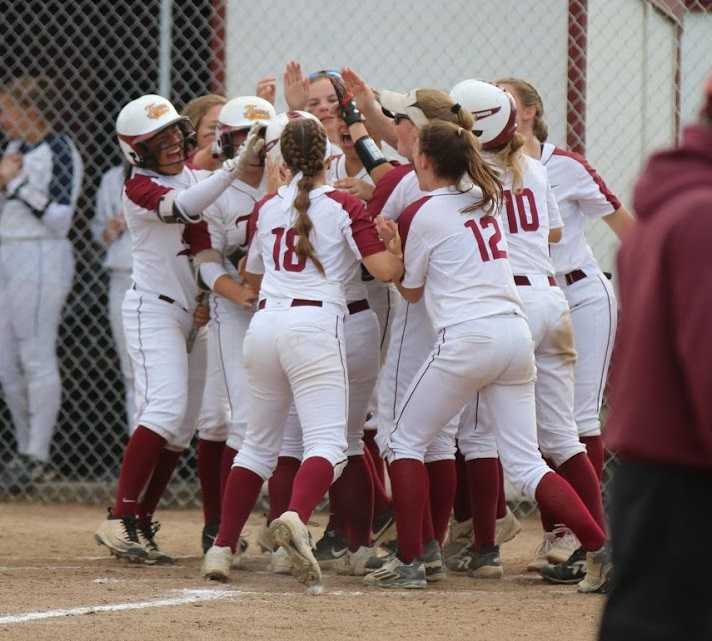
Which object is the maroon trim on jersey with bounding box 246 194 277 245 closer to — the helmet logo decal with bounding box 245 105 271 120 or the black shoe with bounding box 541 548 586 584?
the helmet logo decal with bounding box 245 105 271 120

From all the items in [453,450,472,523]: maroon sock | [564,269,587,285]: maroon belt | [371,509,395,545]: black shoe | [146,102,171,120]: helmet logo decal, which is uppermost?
[146,102,171,120]: helmet logo decal

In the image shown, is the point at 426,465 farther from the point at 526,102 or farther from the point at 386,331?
the point at 526,102

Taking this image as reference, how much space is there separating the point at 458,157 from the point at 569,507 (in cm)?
119

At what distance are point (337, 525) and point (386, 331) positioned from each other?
77cm

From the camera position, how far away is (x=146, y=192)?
564 centimetres

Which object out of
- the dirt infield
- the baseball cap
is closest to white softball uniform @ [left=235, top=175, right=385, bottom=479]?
the baseball cap

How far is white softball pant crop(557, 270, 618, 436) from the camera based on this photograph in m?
5.60

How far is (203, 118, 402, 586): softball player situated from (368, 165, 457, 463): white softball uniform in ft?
0.55

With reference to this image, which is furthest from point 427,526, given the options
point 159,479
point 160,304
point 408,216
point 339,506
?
point 160,304

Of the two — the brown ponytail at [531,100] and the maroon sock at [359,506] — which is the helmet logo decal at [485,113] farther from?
the maroon sock at [359,506]

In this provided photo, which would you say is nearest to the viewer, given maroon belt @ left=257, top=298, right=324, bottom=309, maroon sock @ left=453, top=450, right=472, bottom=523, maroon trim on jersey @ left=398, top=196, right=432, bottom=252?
maroon trim on jersey @ left=398, top=196, right=432, bottom=252

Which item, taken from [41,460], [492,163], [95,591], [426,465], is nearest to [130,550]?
[95,591]

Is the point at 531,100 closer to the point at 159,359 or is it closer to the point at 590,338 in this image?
the point at 590,338

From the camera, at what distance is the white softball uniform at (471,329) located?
485 centimetres
